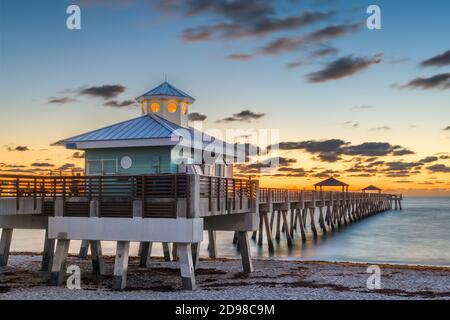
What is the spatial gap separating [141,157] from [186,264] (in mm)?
6808

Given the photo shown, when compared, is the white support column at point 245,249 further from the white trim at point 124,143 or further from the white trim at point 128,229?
the white trim at point 128,229

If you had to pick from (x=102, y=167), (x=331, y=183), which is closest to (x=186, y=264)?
(x=102, y=167)

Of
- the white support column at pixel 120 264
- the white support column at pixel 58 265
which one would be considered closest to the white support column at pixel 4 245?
the white support column at pixel 58 265

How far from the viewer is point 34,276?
1004 inches

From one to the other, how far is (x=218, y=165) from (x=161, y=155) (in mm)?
5637

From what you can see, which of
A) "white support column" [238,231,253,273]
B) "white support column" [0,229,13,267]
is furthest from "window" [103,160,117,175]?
"white support column" [0,229,13,267]

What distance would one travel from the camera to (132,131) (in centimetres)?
2572

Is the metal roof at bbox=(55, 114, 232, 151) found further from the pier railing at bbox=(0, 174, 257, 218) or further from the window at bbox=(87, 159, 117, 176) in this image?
the pier railing at bbox=(0, 174, 257, 218)

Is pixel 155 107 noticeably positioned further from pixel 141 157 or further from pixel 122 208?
pixel 122 208

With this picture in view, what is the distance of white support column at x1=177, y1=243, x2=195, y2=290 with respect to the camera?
19.8 m

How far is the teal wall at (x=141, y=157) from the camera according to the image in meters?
24.5

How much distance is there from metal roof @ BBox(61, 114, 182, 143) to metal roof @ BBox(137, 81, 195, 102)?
2.67 metres

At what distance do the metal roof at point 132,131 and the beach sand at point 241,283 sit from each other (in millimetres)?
6134
